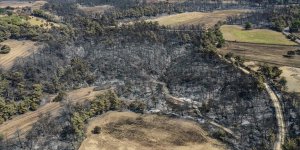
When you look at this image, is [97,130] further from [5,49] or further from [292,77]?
[5,49]

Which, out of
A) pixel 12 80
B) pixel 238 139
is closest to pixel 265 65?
pixel 238 139

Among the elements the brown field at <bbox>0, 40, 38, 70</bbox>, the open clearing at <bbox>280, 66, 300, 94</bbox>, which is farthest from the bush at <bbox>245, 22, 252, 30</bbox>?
the brown field at <bbox>0, 40, 38, 70</bbox>

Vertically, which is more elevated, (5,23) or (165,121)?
(5,23)

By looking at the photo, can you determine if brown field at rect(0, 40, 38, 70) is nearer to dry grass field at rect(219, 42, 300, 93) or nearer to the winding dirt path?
dry grass field at rect(219, 42, 300, 93)

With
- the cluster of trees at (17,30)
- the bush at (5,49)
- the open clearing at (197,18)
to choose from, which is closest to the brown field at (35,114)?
the bush at (5,49)

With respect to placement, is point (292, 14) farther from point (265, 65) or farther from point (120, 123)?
point (120, 123)

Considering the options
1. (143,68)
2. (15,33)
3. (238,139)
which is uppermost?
(15,33)
